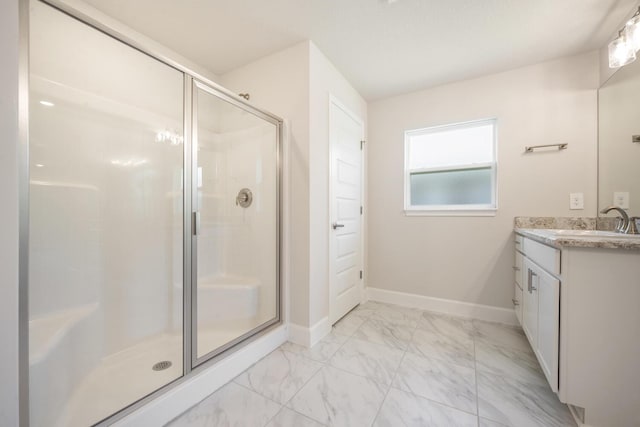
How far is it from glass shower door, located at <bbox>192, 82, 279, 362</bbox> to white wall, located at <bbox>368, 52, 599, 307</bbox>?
1.39 meters

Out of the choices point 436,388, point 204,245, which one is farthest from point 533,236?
point 204,245

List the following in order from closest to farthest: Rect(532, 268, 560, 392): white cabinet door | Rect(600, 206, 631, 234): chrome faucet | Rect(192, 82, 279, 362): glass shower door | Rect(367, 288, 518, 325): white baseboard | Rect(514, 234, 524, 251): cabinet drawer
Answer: Rect(532, 268, 560, 392): white cabinet door → Rect(600, 206, 631, 234): chrome faucet → Rect(192, 82, 279, 362): glass shower door → Rect(514, 234, 524, 251): cabinet drawer → Rect(367, 288, 518, 325): white baseboard

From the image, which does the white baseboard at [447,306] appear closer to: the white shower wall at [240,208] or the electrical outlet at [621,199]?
the electrical outlet at [621,199]

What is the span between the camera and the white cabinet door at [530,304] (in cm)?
152

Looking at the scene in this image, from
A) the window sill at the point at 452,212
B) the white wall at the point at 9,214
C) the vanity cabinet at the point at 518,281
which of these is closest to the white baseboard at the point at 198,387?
the white wall at the point at 9,214

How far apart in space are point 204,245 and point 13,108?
50.4 inches

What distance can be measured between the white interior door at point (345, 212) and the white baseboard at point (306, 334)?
0.21 meters

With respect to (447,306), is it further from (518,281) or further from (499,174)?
(499,174)

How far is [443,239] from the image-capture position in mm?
2580

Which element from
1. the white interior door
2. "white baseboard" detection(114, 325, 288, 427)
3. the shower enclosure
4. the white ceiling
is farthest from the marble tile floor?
the white ceiling

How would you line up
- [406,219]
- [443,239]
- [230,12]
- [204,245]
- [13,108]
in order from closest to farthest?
[13,108]
[230,12]
[204,245]
[443,239]
[406,219]

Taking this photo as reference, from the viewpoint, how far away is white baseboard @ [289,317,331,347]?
1.92m

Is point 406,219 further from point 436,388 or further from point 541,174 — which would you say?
point 436,388

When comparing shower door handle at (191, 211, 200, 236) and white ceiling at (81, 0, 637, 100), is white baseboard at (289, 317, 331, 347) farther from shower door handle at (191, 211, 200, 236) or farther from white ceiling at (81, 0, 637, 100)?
white ceiling at (81, 0, 637, 100)
